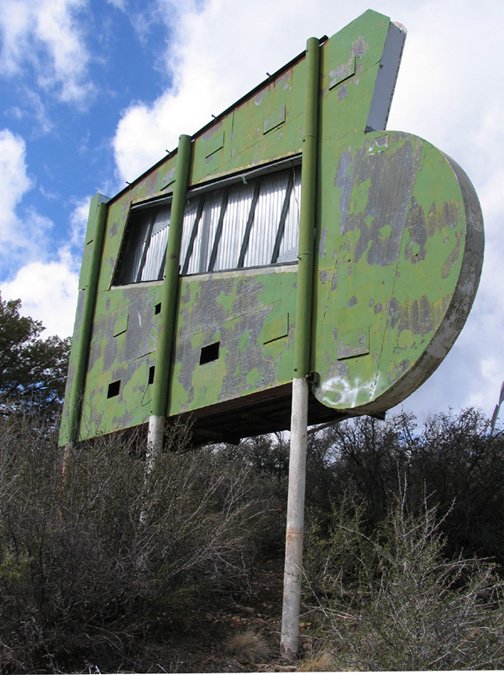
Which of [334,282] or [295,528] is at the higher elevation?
[334,282]

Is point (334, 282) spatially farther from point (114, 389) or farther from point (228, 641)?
point (114, 389)

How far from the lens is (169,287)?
12453mm

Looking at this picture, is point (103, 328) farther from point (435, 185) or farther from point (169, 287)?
point (435, 185)

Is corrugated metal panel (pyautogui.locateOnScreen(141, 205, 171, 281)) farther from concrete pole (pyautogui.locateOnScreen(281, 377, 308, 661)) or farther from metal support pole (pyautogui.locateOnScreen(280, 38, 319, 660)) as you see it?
concrete pole (pyautogui.locateOnScreen(281, 377, 308, 661))

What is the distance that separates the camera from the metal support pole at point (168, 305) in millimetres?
11766

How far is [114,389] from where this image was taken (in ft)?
46.2

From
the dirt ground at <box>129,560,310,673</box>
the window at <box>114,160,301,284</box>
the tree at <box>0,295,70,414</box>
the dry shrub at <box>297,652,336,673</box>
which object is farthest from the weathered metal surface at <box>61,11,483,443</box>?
the tree at <box>0,295,70,414</box>

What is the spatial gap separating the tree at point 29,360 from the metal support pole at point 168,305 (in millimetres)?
14366

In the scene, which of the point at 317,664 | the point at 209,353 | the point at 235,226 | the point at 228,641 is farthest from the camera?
→ the point at 235,226

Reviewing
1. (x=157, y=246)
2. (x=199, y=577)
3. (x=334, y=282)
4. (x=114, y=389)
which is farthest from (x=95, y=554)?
(x=157, y=246)

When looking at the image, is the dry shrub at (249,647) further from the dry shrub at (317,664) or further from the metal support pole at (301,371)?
the dry shrub at (317,664)

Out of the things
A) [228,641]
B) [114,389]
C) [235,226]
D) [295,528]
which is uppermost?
[235,226]

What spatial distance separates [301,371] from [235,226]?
410 centimetres

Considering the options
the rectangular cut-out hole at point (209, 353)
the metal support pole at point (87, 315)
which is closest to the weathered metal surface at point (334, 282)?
the rectangular cut-out hole at point (209, 353)
